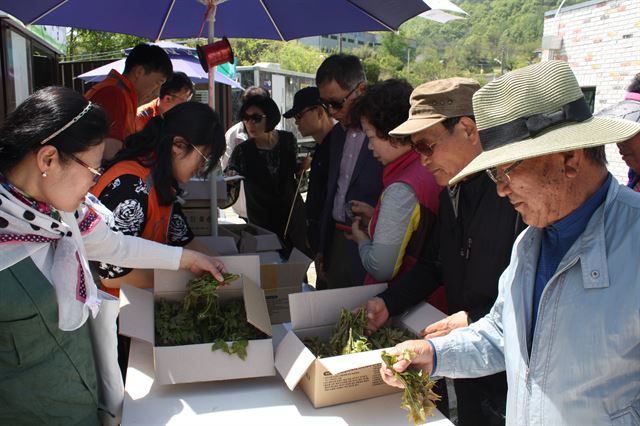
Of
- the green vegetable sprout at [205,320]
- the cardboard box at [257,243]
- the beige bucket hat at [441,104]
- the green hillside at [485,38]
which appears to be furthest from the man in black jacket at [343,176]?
the green hillside at [485,38]

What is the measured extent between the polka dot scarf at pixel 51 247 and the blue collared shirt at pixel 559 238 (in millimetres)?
1171

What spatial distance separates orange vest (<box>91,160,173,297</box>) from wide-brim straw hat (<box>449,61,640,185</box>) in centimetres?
131

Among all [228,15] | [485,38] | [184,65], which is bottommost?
[184,65]

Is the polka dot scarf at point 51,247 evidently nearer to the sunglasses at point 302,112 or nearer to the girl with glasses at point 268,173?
the sunglasses at point 302,112

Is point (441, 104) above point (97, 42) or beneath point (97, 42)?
beneath

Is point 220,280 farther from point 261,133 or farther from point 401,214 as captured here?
point 261,133

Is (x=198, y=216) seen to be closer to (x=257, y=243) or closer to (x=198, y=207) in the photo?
(x=198, y=207)

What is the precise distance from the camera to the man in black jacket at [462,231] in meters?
1.68

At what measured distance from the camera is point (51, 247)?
1.42 m

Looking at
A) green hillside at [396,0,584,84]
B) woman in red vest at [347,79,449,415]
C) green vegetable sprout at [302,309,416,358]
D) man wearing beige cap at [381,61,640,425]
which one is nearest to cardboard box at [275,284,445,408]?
green vegetable sprout at [302,309,416,358]

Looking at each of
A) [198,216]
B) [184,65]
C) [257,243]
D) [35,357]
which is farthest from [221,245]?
[184,65]

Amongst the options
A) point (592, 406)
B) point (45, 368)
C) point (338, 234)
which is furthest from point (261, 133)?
point (592, 406)

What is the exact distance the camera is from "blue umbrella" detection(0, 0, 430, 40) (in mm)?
3131

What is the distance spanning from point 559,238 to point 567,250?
4cm
